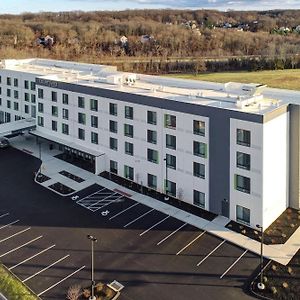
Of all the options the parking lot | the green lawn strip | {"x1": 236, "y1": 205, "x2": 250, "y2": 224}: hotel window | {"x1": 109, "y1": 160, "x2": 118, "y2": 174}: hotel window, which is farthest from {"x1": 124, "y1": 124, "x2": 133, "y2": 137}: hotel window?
the green lawn strip

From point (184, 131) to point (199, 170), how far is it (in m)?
4.31

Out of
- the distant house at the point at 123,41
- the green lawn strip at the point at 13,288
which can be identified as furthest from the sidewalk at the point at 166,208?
the distant house at the point at 123,41

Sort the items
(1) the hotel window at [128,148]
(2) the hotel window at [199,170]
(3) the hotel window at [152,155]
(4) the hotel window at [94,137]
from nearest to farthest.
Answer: (2) the hotel window at [199,170]
(3) the hotel window at [152,155]
(1) the hotel window at [128,148]
(4) the hotel window at [94,137]

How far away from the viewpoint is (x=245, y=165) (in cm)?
3834

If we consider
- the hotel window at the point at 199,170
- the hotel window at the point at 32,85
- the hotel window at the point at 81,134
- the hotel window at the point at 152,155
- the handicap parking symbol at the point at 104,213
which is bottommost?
the handicap parking symbol at the point at 104,213

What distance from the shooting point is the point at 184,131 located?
42.5 metres

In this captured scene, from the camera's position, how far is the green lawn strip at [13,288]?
94.1 ft

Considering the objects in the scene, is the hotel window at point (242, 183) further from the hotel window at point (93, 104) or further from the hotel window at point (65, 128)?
the hotel window at point (65, 128)

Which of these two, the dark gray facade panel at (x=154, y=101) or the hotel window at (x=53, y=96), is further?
the hotel window at (x=53, y=96)

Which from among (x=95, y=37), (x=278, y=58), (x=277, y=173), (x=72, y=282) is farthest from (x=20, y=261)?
(x=95, y=37)

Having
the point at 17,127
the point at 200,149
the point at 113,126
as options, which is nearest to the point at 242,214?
the point at 200,149

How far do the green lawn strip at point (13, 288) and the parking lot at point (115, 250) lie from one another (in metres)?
0.56

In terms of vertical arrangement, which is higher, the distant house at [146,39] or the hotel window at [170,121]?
the distant house at [146,39]

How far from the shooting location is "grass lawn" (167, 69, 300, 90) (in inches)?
3935
